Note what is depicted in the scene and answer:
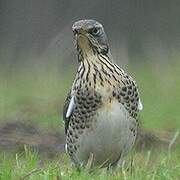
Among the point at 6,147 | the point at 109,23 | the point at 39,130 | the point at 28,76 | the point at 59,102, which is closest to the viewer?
the point at 6,147

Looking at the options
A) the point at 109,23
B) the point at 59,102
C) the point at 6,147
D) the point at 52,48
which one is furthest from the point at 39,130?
the point at 109,23

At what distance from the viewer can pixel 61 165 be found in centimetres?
1007

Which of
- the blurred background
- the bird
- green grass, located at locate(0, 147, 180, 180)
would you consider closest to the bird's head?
the bird

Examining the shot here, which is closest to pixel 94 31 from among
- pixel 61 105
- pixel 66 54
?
pixel 61 105

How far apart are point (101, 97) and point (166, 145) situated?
3.09 metres

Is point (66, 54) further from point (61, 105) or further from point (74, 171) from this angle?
point (74, 171)

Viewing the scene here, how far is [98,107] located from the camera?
33.1 ft

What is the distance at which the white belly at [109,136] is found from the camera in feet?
32.9

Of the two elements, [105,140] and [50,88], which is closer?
[105,140]

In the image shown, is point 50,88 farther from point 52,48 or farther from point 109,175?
point 109,175

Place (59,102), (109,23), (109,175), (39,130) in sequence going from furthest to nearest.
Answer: (109,23), (59,102), (39,130), (109,175)

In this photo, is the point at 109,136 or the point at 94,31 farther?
the point at 94,31

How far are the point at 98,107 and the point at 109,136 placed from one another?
0.26m

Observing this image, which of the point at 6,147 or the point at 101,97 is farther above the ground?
the point at 101,97
